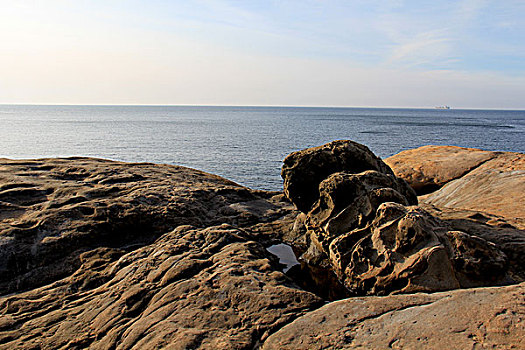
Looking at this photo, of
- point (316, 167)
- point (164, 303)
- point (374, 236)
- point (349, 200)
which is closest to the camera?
point (164, 303)

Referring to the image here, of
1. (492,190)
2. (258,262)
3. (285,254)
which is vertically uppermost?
(492,190)

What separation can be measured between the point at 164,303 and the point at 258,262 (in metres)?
1.78

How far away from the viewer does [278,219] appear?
1128 cm

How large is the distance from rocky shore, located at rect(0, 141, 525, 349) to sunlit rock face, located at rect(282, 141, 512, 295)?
0.08 feet

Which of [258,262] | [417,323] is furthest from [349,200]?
[417,323]

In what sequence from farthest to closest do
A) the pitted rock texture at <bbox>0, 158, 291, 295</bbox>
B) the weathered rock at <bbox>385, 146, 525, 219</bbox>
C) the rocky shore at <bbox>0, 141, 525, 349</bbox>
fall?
the weathered rock at <bbox>385, 146, 525, 219</bbox>
the pitted rock texture at <bbox>0, 158, 291, 295</bbox>
the rocky shore at <bbox>0, 141, 525, 349</bbox>

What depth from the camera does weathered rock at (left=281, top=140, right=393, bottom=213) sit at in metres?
9.50

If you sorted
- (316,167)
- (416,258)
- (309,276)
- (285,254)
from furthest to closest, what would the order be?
(316,167), (285,254), (309,276), (416,258)

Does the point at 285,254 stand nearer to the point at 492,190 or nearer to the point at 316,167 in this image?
the point at 316,167

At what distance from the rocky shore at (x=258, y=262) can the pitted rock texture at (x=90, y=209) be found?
4 centimetres

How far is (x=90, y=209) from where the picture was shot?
29.3 ft

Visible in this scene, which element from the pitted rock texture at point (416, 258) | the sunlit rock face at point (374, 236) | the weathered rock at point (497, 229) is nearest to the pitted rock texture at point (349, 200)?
the sunlit rock face at point (374, 236)

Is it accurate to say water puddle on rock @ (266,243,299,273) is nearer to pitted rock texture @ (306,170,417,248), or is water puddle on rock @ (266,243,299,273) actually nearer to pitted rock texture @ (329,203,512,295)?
pitted rock texture @ (306,170,417,248)

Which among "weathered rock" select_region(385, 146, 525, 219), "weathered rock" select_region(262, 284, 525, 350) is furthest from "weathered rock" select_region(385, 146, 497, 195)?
"weathered rock" select_region(262, 284, 525, 350)
